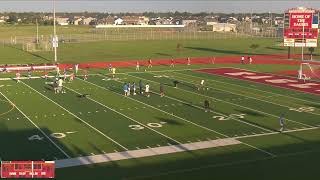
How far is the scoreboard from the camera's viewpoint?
171 feet

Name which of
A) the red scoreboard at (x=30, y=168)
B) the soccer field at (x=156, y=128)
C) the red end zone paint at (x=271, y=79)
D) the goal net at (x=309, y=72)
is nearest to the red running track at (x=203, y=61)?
the goal net at (x=309, y=72)

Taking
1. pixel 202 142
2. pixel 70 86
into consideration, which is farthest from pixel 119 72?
pixel 202 142

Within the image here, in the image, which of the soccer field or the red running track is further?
the red running track

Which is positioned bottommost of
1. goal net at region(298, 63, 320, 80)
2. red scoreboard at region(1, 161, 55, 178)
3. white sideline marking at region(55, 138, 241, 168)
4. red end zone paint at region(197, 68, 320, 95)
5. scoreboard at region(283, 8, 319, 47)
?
white sideline marking at region(55, 138, 241, 168)

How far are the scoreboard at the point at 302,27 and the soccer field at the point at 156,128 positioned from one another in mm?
16532

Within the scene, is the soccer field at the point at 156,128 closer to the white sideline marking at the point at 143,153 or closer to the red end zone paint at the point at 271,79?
the white sideline marking at the point at 143,153

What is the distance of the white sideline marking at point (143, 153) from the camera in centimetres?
1877

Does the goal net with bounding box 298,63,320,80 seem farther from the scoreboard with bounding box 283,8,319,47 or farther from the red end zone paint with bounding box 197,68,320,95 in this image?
the scoreboard with bounding box 283,8,319,47

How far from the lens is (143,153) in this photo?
65.9ft

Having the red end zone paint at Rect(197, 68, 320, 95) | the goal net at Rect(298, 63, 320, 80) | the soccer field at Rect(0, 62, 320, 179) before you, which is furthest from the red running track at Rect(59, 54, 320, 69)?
the soccer field at Rect(0, 62, 320, 179)

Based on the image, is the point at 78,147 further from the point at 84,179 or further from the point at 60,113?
the point at 60,113

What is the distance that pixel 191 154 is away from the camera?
65.6 feet

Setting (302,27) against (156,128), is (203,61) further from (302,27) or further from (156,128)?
(156,128)

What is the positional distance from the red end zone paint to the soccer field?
1897 mm
